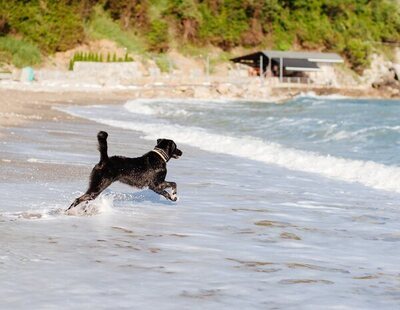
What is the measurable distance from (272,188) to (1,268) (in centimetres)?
552

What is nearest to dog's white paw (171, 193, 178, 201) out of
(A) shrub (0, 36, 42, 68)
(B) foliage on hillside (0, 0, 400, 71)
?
(A) shrub (0, 36, 42, 68)

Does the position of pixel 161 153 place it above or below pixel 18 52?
below

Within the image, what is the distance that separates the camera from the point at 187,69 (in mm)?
81125

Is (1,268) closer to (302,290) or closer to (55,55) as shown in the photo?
(302,290)

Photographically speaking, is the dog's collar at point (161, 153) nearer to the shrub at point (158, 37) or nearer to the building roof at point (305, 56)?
the building roof at point (305, 56)

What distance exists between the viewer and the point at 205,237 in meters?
6.38

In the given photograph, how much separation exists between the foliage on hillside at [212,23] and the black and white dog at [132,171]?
2488 inches

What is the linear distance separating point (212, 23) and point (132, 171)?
84.2m

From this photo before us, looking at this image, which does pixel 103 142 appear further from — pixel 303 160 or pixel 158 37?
pixel 158 37

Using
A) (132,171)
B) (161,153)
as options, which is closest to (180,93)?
(161,153)

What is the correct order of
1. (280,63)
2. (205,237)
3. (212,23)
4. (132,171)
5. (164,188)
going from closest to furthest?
(205,237)
(132,171)
(164,188)
(280,63)
(212,23)

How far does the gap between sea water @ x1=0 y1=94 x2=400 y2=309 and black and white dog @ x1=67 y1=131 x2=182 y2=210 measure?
0.21m

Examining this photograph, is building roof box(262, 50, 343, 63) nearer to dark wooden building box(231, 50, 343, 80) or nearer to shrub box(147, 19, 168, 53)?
dark wooden building box(231, 50, 343, 80)

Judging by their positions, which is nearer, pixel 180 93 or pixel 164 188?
pixel 164 188
